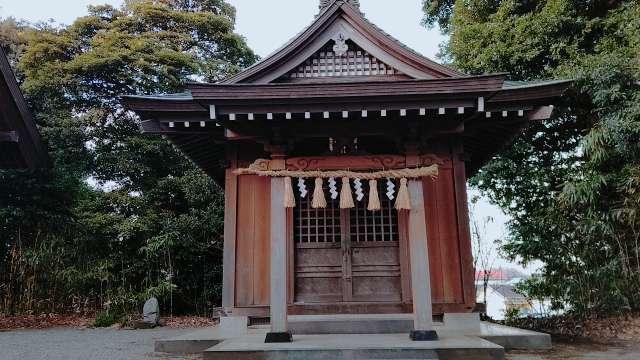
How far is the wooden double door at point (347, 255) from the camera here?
665cm

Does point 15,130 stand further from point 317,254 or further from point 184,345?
point 317,254

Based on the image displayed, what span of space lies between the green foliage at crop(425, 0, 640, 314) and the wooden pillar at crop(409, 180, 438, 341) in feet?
18.3

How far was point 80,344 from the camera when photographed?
7574 mm

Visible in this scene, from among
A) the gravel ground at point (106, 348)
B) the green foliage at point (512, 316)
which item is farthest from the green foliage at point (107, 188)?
the green foliage at point (512, 316)

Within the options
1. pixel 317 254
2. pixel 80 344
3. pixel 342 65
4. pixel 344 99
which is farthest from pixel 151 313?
pixel 344 99

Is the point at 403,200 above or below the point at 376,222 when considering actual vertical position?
above

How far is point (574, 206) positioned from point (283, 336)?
7688mm

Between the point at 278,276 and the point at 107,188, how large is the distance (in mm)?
10398

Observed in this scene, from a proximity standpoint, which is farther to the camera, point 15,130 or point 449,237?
point 15,130

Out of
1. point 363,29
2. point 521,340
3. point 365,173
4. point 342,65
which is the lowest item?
point 521,340

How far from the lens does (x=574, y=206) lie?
997 centimetres

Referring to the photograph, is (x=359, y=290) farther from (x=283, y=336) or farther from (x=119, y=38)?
(x=119, y=38)

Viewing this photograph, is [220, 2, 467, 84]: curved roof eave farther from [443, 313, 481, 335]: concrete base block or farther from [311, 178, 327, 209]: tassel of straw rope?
[443, 313, 481, 335]: concrete base block

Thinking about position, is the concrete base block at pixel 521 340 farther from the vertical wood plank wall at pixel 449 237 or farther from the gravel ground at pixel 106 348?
the vertical wood plank wall at pixel 449 237
